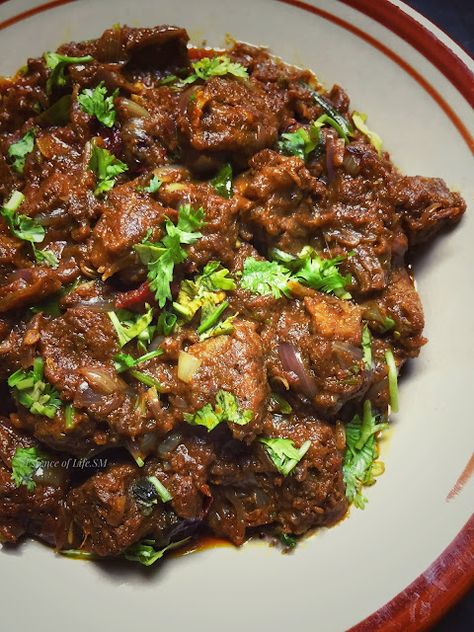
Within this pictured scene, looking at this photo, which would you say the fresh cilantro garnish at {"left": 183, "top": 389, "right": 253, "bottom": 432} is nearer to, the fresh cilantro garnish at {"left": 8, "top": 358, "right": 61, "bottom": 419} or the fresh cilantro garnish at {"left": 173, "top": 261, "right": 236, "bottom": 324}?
the fresh cilantro garnish at {"left": 173, "top": 261, "right": 236, "bottom": 324}

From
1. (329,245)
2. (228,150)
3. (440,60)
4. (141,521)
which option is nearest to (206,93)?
(228,150)

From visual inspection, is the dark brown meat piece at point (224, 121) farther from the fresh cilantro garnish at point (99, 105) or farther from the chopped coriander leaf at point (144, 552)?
the chopped coriander leaf at point (144, 552)

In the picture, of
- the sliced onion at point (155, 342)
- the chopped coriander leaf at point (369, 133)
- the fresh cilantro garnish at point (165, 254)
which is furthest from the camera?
the chopped coriander leaf at point (369, 133)

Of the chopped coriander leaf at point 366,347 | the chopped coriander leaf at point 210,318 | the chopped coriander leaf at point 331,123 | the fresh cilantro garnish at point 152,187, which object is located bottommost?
the chopped coriander leaf at point 210,318

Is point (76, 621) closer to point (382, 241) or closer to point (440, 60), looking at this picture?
point (382, 241)

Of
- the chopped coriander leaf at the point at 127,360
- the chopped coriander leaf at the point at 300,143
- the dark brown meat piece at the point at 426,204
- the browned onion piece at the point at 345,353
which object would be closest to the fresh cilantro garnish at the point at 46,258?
the chopped coriander leaf at the point at 127,360

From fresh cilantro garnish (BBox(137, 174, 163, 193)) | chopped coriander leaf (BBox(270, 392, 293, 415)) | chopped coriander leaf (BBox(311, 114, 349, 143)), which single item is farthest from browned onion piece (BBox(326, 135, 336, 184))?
chopped coriander leaf (BBox(270, 392, 293, 415))

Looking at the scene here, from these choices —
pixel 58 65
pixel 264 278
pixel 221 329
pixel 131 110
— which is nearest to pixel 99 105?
pixel 131 110
